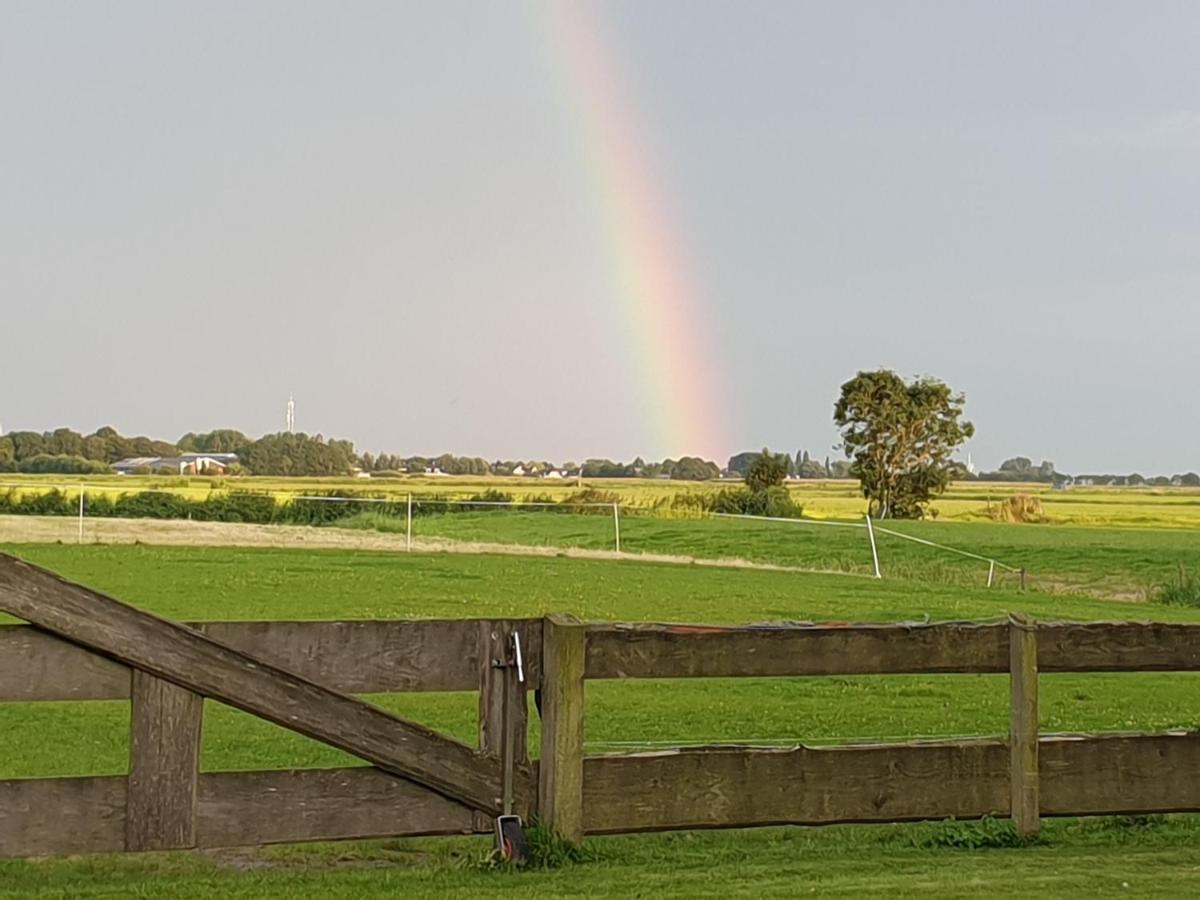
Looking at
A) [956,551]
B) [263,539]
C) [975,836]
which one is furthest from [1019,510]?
[975,836]

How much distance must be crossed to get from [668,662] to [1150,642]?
8.18 feet

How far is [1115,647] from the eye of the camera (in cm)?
749

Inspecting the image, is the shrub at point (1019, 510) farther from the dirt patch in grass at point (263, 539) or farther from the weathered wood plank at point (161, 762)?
the weathered wood plank at point (161, 762)

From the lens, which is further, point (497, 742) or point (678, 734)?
point (678, 734)

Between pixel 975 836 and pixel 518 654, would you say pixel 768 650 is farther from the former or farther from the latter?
pixel 975 836

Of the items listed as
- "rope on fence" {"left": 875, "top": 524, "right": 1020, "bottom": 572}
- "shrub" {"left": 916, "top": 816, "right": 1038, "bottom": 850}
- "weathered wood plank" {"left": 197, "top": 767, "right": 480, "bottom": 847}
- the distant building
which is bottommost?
"rope on fence" {"left": 875, "top": 524, "right": 1020, "bottom": 572}

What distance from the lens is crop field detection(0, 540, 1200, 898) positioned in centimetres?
658

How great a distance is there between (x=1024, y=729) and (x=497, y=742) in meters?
2.58

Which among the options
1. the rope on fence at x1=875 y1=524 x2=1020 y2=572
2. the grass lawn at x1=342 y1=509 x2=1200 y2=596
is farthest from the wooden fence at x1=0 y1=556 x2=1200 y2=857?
the rope on fence at x1=875 y1=524 x2=1020 y2=572

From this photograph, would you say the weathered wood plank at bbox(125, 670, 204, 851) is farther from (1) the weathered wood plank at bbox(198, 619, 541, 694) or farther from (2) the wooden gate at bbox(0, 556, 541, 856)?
(1) the weathered wood plank at bbox(198, 619, 541, 694)

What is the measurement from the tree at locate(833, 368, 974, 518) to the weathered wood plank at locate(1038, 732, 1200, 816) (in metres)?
91.7

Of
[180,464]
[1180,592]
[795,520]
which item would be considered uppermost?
[180,464]

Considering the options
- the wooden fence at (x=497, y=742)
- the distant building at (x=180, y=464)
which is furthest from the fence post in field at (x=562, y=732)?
the distant building at (x=180, y=464)

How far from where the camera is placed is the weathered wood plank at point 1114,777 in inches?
292
